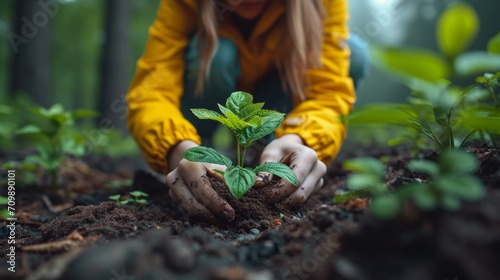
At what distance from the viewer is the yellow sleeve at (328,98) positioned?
5.90 feet

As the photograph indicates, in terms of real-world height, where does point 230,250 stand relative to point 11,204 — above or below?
above

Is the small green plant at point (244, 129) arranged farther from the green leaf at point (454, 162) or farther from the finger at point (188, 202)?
the green leaf at point (454, 162)

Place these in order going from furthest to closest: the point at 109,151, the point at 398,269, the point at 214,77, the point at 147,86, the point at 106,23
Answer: the point at 106,23 → the point at 109,151 → the point at 214,77 → the point at 147,86 → the point at 398,269

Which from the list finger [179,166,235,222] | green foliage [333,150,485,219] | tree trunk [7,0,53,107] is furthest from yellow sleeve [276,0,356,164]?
tree trunk [7,0,53,107]

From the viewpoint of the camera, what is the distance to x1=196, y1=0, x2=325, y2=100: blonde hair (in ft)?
6.85

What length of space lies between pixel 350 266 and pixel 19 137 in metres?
5.56

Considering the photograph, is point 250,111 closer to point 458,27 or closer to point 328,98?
point 458,27

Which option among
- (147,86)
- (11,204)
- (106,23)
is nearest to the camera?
(11,204)

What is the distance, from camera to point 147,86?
2.12 metres

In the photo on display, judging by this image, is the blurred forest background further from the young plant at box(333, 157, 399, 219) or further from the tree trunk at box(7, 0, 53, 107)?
the young plant at box(333, 157, 399, 219)

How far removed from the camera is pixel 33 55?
18.9 ft

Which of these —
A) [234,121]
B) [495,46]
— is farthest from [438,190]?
[234,121]

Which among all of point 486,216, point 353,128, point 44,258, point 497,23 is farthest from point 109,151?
point 497,23

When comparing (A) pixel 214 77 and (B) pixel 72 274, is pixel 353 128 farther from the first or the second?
(B) pixel 72 274
